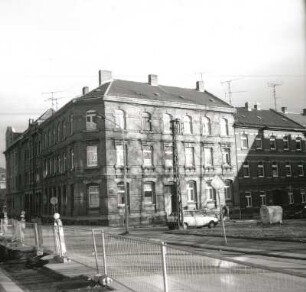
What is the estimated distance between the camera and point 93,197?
39.9m

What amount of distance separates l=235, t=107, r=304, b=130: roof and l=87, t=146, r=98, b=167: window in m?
16.9

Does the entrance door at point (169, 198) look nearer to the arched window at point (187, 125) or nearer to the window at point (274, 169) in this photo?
the arched window at point (187, 125)

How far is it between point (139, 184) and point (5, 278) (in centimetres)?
2978

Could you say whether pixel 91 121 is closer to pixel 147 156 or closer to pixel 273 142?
pixel 147 156

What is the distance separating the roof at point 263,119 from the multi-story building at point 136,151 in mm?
3134

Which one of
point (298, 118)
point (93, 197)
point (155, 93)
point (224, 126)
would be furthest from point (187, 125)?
point (298, 118)

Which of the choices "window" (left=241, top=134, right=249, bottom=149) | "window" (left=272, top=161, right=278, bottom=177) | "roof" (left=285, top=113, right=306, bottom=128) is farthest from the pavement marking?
"roof" (left=285, top=113, right=306, bottom=128)

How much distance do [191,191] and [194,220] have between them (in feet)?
41.4

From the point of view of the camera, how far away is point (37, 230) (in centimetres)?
1578

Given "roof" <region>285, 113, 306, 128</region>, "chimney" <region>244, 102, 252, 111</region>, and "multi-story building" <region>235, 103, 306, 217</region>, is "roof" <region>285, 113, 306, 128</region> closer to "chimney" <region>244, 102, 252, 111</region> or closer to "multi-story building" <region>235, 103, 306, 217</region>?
"multi-story building" <region>235, 103, 306, 217</region>

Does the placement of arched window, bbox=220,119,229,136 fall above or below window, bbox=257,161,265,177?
above

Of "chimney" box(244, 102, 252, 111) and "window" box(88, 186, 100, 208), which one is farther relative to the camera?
"chimney" box(244, 102, 252, 111)

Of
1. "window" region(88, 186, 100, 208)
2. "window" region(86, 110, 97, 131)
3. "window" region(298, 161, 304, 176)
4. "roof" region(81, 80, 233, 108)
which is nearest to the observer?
"window" region(88, 186, 100, 208)

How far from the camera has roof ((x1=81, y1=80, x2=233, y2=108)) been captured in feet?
136
